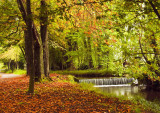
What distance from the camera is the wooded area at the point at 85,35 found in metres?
5.82

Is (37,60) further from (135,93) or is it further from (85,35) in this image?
(85,35)

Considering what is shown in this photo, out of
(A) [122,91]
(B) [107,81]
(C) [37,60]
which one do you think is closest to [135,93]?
(A) [122,91]

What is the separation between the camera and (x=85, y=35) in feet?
56.6

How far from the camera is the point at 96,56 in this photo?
70.0 ft

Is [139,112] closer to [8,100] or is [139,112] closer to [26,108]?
[26,108]

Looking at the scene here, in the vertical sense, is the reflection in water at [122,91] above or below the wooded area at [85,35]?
below

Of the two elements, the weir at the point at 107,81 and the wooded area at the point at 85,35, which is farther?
the weir at the point at 107,81

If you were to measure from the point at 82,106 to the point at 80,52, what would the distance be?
16.4 meters

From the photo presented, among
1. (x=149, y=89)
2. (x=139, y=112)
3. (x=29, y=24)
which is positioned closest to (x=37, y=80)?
(x=29, y=24)

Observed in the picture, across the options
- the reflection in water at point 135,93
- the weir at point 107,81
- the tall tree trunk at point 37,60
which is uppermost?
the tall tree trunk at point 37,60

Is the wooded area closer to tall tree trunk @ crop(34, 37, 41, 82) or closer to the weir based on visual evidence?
tall tree trunk @ crop(34, 37, 41, 82)

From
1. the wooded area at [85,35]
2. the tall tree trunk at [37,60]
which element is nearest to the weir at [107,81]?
the wooded area at [85,35]

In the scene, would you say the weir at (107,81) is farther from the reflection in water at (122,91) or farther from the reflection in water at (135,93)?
the reflection in water at (135,93)

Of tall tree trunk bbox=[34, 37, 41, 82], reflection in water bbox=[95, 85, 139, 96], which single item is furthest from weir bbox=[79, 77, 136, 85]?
tall tree trunk bbox=[34, 37, 41, 82]
